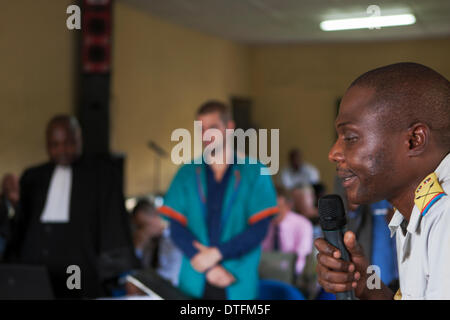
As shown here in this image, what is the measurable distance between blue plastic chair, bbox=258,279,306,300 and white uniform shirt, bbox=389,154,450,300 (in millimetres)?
1490

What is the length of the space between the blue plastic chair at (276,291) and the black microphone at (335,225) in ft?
4.25

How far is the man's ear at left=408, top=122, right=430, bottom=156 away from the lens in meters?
0.88

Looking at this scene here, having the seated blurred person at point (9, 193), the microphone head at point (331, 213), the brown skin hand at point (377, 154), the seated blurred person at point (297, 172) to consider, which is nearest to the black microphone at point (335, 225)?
the microphone head at point (331, 213)

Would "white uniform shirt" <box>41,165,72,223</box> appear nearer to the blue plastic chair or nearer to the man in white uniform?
the blue plastic chair

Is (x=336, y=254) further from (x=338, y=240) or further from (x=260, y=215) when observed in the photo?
(x=260, y=215)

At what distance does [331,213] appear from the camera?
1129 mm

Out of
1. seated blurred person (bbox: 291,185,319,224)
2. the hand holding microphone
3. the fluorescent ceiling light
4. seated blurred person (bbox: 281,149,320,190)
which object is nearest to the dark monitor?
the hand holding microphone

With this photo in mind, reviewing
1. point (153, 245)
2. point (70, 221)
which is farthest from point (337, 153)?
point (153, 245)

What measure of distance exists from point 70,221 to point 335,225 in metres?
1.90

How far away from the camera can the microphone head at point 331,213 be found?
111 centimetres

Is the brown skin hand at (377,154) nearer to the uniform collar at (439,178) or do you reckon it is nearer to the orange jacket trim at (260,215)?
the uniform collar at (439,178)

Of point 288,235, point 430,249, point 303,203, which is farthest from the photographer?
point 303,203

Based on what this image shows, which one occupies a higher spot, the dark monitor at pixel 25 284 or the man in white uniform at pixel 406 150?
the man in white uniform at pixel 406 150
